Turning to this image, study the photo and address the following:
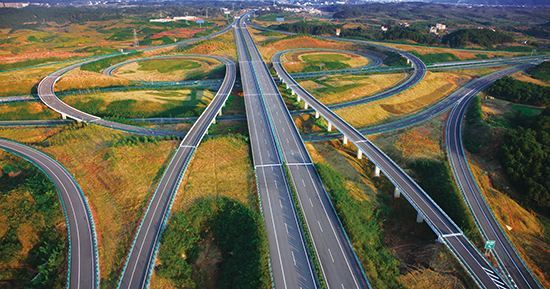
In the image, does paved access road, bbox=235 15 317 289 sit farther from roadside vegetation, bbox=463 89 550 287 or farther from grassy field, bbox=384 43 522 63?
grassy field, bbox=384 43 522 63

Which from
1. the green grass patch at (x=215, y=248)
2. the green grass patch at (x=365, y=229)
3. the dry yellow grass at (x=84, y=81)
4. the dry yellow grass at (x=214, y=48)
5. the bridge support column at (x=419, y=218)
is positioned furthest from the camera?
the dry yellow grass at (x=214, y=48)

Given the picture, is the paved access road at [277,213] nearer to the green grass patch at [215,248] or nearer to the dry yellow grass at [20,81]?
the green grass patch at [215,248]

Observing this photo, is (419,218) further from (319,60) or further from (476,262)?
(319,60)

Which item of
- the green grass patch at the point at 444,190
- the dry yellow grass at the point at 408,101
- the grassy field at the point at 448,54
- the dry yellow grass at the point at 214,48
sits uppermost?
the dry yellow grass at the point at 214,48

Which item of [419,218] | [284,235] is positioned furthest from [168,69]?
[419,218]

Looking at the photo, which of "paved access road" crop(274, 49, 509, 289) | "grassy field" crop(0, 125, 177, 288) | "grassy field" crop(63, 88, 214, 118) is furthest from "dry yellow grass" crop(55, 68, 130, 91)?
"paved access road" crop(274, 49, 509, 289)

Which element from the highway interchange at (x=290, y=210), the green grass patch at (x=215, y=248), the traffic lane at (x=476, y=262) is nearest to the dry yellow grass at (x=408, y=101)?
the highway interchange at (x=290, y=210)
